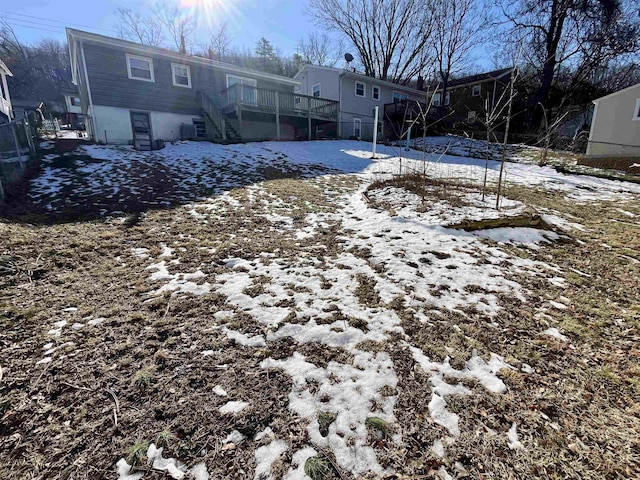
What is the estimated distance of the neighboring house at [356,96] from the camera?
21562 mm

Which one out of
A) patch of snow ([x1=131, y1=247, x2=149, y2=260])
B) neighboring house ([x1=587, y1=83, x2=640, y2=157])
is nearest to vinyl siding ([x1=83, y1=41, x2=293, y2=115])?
patch of snow ([x1=131, y1=247, x2=149, y2=260])

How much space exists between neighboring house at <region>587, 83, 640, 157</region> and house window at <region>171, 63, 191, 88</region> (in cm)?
2038

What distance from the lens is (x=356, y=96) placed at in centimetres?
2262

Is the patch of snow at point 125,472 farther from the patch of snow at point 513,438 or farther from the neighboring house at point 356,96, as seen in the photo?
the neighboring house at point 356,96

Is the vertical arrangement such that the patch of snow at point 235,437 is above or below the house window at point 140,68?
below

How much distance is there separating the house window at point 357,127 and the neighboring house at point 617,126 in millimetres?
13606

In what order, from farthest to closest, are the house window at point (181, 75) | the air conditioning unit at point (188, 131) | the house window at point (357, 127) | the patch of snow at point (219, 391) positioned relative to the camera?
the house window at point (357, 127) < the air conditioning unit at point (188, 131) < the house window at point (181, 75) < the patch of snow at point (219, 391)

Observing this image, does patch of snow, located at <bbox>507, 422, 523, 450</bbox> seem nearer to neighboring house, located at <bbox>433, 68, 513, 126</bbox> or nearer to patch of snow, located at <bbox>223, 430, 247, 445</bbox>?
patch of snow, located at <bbox>223, 430, 247, 445</bbox>

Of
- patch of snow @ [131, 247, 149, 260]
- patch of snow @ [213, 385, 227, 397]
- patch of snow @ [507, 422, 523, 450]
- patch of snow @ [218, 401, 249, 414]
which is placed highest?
patch of snow @ [131, 247, 149, 260]

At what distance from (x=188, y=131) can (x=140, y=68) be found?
330 cm

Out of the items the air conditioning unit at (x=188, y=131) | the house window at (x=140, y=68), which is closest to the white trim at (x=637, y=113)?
the air conditioning unit at (x=188, y=131)

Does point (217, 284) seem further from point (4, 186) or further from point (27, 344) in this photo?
point (4, 186)

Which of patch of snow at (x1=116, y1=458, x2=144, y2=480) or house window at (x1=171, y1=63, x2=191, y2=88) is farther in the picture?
house window at (x1=171, y1=63, x2=191, y2=88)

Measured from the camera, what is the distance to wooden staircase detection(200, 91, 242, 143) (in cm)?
1508
